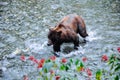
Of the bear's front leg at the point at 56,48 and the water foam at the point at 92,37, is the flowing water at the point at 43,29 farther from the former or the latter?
the bear's front leg at the point at 56,48

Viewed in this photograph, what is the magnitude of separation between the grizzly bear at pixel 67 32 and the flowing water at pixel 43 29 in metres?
0.40

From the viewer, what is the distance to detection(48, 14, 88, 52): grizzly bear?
8.37m

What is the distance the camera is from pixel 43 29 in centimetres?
1131

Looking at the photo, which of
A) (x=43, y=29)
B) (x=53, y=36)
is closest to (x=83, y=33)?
(x=53, y=36)

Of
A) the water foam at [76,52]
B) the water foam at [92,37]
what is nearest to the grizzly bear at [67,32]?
the water foam at [76,52]

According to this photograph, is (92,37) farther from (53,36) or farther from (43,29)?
(53,36)

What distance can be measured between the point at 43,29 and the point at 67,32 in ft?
8.79

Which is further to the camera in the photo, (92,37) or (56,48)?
(92,37)

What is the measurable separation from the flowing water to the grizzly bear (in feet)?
1.30

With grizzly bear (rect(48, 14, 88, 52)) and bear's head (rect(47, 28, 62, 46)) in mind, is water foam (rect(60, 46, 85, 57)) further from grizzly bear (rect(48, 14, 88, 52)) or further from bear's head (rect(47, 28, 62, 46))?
bear's head (rect(47, 28, 62, 46))

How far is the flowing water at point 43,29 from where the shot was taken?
8.62 metres

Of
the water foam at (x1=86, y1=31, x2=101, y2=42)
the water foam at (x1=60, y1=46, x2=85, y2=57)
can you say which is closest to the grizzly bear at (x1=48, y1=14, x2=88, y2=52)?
the water foam at (x1=60, y1=46, x2=85, y2=57)

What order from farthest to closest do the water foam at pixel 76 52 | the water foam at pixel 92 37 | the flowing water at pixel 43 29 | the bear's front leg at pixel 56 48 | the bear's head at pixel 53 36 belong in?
the water foam at pixel 92 37 → the water foam at pixel 76 52 → the bear's front leg at pixel 56 48 → the flowing water at pixel 43 29 → the bear's head at pixel 53 36

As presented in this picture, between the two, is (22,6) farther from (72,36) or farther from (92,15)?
(72,36)
